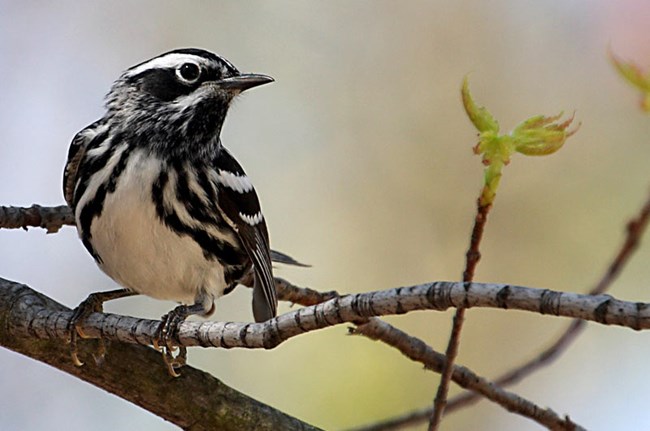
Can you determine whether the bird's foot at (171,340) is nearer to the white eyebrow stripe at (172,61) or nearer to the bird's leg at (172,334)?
the bird's leg at (172,334)

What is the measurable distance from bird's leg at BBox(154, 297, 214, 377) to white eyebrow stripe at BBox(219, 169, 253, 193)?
1.38ft

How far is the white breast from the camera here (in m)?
3.27

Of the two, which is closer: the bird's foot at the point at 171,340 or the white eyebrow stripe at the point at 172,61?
the bird's foot at the point at 171,340

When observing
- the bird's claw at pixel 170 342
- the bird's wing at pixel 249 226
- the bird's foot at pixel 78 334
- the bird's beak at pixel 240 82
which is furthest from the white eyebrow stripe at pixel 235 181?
the bird's foot at pixel 78 334

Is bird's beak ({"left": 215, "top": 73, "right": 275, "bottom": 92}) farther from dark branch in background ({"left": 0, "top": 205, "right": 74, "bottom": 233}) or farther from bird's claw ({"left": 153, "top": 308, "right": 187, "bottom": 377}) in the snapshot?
bird's claw ({"left": 153, "top": 308, "right": 187, "bottom": 377})

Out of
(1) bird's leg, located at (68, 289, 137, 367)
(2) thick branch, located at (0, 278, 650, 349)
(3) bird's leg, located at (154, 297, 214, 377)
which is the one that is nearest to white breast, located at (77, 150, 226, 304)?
(3) bird's leg, located at (154, 297, 214, 377)

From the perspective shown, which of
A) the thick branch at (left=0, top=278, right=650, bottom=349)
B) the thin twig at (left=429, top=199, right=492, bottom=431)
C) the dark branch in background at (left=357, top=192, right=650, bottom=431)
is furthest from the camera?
the dark branch in background at (left=357, top=192, right=650, bottom=431)

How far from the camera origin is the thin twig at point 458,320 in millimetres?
2100

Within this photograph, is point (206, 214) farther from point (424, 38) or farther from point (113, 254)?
point (424, 38)

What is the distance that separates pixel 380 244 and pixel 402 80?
3.12 feet

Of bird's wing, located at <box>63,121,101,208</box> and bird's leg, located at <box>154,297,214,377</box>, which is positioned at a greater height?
bird's wing, located at <box>63,121,101,208</box>

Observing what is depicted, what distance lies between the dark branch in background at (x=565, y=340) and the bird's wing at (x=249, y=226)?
546 millimetres

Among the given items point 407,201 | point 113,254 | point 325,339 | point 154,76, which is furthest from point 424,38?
point 113,254

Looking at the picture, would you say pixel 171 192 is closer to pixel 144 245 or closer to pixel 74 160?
pixel 144 245
